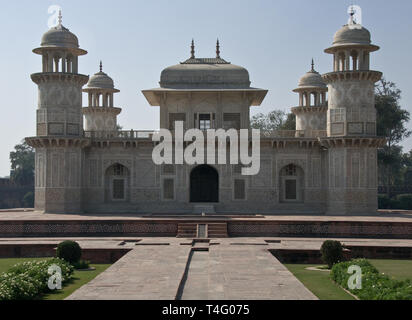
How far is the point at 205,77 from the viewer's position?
104 ft

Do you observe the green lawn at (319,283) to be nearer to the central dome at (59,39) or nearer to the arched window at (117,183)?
the arched window at (117,183)

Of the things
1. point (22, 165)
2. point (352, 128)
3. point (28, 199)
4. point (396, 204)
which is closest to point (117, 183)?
point (352, 128)

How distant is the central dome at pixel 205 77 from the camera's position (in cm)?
3136

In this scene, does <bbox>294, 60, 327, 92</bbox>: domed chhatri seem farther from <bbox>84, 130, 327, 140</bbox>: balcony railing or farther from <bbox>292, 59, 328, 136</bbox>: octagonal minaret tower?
<bbox>84, 130, 327, 140</bbox>: balcony railing

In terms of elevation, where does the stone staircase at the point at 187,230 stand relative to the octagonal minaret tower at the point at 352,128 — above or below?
below

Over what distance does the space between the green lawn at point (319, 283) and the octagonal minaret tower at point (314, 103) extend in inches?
817

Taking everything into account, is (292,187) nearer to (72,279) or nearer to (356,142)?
(356,142)

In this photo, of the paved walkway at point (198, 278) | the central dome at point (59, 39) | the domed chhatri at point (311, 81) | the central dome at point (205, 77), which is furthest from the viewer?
the domed chhatri at point (311, 81)

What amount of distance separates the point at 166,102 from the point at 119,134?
9.31 feet

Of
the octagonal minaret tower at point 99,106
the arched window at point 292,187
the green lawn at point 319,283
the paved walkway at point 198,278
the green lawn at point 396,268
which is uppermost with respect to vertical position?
the octagonal minaret tower at point 99,106

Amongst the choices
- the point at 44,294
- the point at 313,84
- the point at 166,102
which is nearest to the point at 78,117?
the point at 166,102

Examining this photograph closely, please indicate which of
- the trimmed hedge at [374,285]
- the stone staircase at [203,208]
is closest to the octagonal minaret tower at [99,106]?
the stone staircase at [203,208]

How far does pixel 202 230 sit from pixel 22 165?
49.3 m

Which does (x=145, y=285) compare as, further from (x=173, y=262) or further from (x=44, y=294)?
(x=173, y=262)
